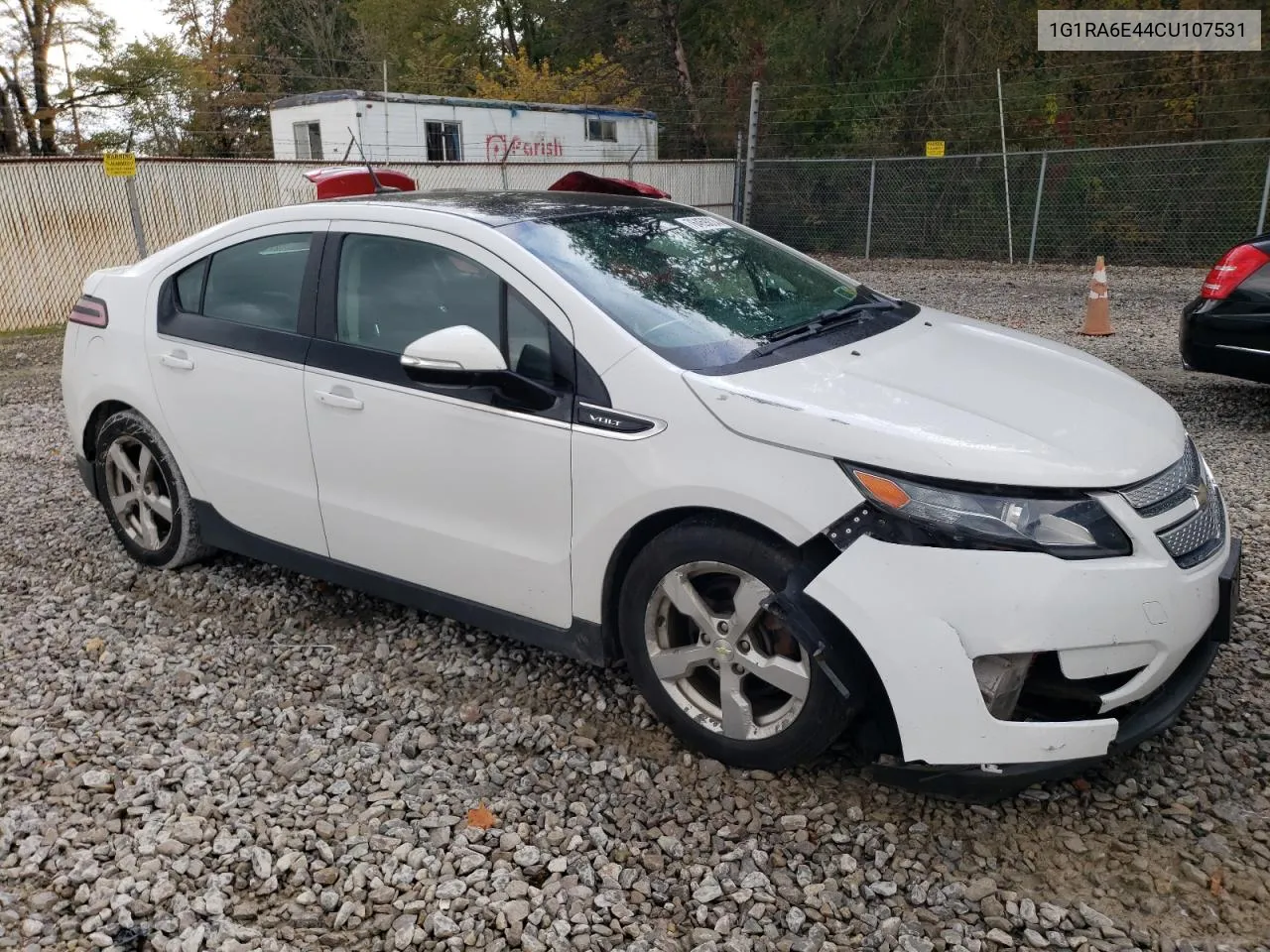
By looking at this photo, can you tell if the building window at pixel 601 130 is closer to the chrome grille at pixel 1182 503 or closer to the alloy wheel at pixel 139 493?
the alloy wheel at pixel 139 493

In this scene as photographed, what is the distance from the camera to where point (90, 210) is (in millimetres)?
A: 13062

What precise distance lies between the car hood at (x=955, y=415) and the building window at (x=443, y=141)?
2016 centimetres

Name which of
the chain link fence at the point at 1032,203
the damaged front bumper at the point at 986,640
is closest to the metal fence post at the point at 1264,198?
the chain link fence at the point at 1032,203

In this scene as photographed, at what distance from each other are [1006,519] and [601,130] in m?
24.2

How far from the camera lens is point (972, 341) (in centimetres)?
353

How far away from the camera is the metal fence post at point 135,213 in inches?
493

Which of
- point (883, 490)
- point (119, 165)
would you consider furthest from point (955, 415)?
point (119, 165)

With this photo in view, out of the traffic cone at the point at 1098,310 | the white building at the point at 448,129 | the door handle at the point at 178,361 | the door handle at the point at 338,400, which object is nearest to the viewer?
the door handle at the point at 338,400

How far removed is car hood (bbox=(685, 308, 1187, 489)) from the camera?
256cm

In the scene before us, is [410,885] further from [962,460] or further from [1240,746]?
[1240,746]

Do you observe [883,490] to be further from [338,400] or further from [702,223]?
[338,400]

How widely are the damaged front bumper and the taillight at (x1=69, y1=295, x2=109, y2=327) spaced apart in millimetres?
3406

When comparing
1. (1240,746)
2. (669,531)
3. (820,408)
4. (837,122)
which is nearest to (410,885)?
(669,531)

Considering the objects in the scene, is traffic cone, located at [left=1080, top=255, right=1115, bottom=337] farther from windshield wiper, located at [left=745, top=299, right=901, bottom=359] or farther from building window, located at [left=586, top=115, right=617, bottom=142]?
building window, located at [left=586, top=115, right=617, bottom=142]
